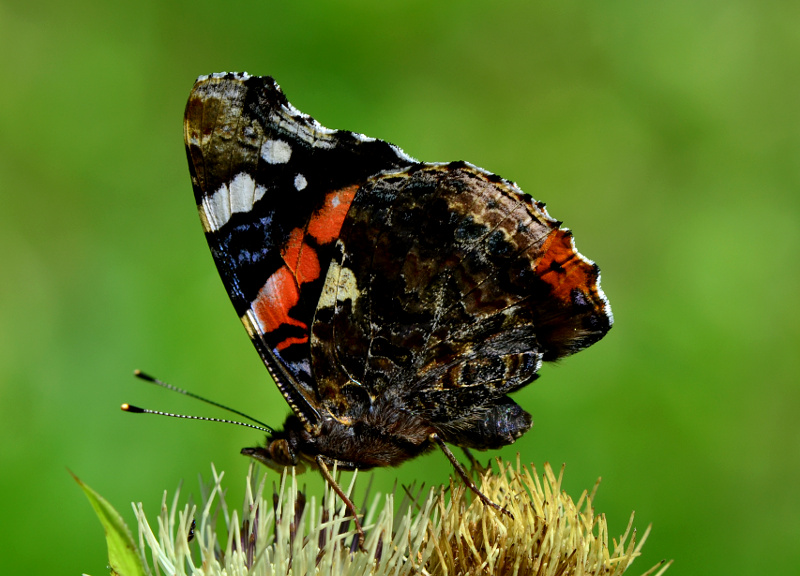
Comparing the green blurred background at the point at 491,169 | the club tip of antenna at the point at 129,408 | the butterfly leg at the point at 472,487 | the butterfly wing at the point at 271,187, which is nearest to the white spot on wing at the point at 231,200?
the butterfly wing at the point at 271,187

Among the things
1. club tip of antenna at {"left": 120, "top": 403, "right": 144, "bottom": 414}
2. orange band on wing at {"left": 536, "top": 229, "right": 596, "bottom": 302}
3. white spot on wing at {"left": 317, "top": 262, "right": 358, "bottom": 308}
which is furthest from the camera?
white spot on wing at {"left": 317, "top": 262, "right": 358, "bottom": 308}

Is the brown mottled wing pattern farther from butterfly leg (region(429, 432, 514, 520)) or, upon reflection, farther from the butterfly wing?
butterfly leg (region(429, 432, 514, 520))

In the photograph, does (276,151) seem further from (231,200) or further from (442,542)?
(442,542)

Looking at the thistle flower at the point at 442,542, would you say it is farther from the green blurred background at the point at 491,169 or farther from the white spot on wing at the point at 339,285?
the green blurred background at the point at 491,169

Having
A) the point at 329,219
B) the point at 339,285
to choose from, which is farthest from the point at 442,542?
the point at 329,219

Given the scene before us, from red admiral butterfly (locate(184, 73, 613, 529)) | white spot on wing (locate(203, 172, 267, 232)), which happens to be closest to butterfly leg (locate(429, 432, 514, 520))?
red admiral butterfly (locate(184, 73, 613, 529))
